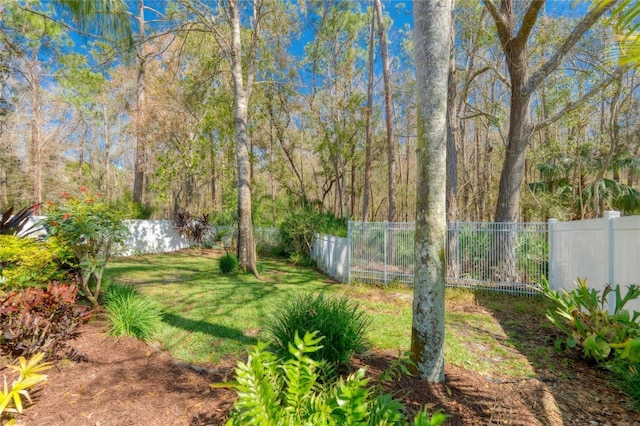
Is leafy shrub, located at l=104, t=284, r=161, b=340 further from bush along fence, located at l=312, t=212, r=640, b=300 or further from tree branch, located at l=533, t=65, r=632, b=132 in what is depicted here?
tree branch, located at l=533, t=65, r=632, b=132

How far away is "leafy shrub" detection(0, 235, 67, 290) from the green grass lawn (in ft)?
5.61

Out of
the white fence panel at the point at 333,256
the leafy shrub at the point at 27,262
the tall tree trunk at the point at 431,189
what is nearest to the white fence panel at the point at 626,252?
the tall tree trunk at the point at 431,189

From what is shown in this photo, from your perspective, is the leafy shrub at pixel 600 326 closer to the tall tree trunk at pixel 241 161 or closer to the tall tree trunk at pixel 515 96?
the tall tree trunk at pixel 515 96

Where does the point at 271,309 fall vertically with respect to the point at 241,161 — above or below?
below

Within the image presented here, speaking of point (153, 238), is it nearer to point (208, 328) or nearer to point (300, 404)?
point (208, 328)

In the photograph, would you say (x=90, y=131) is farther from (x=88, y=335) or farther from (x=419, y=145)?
(x=419, y=145)

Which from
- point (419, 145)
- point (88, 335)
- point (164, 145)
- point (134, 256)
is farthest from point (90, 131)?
point (419, 145)

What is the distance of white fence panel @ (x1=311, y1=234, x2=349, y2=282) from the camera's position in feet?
28.9

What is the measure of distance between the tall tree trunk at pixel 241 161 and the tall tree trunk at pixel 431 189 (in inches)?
259

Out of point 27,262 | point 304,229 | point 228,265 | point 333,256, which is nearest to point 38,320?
point 27,262

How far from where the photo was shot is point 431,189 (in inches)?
109

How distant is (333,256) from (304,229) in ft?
10.1

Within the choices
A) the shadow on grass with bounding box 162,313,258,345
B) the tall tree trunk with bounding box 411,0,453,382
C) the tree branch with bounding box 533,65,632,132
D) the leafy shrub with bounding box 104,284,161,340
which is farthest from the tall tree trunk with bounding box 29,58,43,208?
the tree branch with bounding box 533,65,632,132

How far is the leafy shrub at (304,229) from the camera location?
12328 mm
